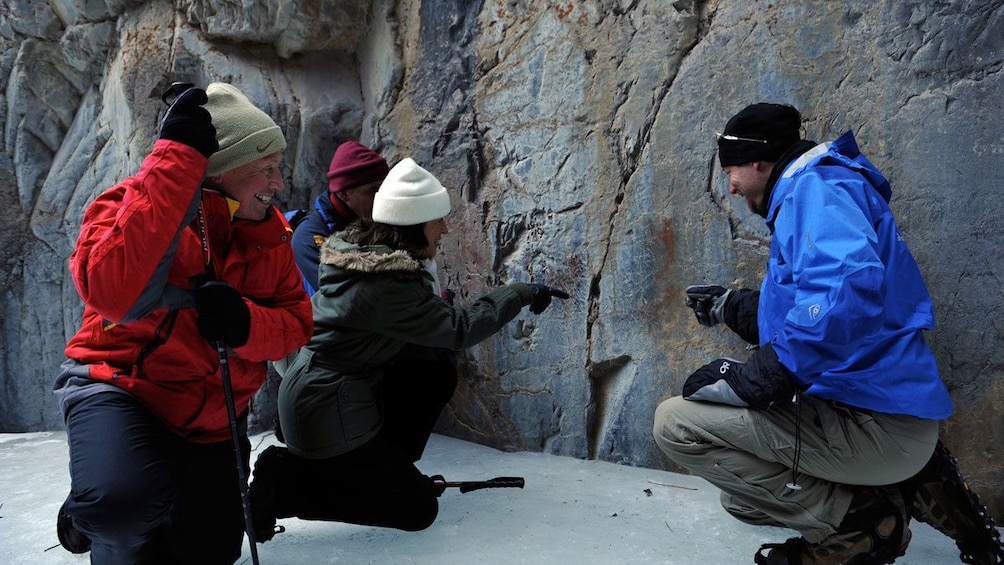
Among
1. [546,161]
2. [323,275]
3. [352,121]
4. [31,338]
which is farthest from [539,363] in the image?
[31,338]

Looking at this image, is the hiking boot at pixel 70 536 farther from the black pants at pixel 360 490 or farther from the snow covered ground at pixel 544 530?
the black pants at pixel 360 490

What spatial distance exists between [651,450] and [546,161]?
1.38 m

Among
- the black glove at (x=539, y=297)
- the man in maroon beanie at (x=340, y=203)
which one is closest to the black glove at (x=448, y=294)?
the man in maroon beanie at (x=340, y=203)

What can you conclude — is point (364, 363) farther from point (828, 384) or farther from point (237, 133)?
point (828, 384)

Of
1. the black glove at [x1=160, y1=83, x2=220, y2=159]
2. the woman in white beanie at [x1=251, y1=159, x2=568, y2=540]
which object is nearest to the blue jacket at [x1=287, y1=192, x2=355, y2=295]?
the woman in white beanie at [x1=251, y1=159, x2=568, y2=540]

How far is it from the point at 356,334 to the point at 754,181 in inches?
58.7

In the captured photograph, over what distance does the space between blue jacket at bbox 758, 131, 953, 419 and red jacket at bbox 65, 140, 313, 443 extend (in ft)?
4.96

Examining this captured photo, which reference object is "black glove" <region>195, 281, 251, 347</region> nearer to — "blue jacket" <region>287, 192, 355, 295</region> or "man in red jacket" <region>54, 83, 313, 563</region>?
"man in red jacket" <region>54, 83, 313, 563</region>

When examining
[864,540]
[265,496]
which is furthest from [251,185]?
[864,540]

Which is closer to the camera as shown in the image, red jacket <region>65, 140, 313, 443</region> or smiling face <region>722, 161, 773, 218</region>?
red jacket <region>65, 140, 313, 443</region>

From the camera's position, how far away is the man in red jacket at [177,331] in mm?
1867

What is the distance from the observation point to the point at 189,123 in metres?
1.89

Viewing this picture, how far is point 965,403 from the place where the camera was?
248cm

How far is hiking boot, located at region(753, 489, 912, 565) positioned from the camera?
2.13 metres
